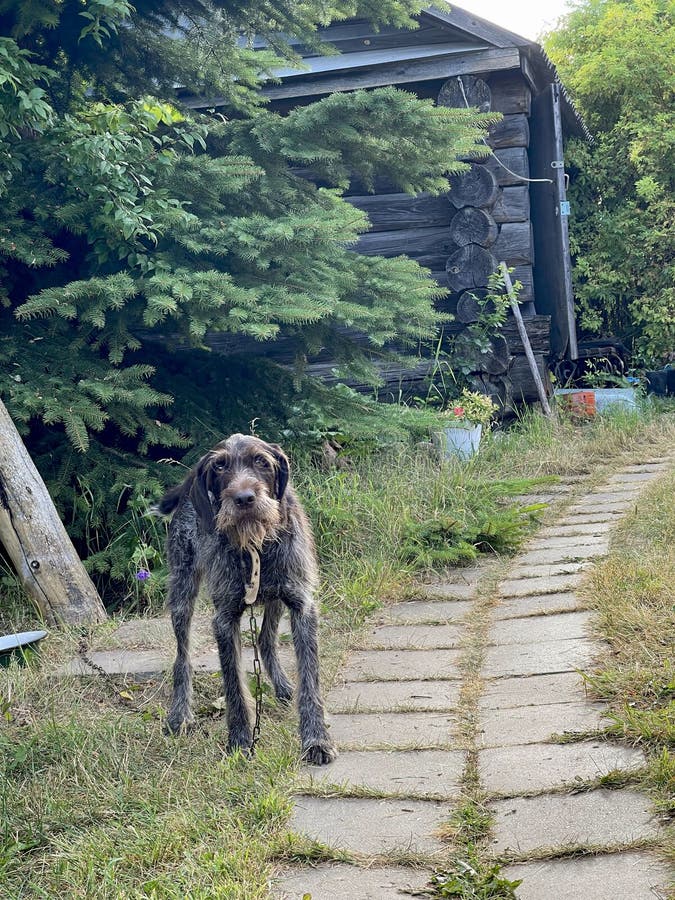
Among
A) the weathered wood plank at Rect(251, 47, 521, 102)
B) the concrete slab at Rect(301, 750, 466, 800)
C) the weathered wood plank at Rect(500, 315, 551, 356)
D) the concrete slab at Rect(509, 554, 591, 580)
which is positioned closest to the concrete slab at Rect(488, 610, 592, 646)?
the concrete slab at Rect(509, 554, 591, 580)

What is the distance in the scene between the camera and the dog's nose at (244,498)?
3371 mm

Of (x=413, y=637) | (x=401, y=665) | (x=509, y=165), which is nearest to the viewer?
(x=401, y=665)

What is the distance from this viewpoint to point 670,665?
3.37 m

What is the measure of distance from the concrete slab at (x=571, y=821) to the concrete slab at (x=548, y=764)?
0.08m

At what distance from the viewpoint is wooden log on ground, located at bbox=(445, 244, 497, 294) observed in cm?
1018

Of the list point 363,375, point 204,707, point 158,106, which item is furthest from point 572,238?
point 204,707

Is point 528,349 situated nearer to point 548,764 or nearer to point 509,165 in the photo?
point 509,165

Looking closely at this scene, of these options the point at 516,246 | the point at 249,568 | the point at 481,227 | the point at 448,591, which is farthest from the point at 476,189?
the point at 249,568

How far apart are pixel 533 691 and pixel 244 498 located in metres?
1.37

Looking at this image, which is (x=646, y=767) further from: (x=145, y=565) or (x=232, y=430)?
(x=232, y=430)

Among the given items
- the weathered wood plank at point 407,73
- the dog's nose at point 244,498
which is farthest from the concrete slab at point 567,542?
the weathered wood plank at point 407,73

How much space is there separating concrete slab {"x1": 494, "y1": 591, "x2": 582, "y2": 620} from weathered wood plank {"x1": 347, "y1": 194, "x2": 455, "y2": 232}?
6.72 metres

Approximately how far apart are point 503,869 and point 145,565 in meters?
3.62

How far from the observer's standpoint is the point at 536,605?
4.67 m
